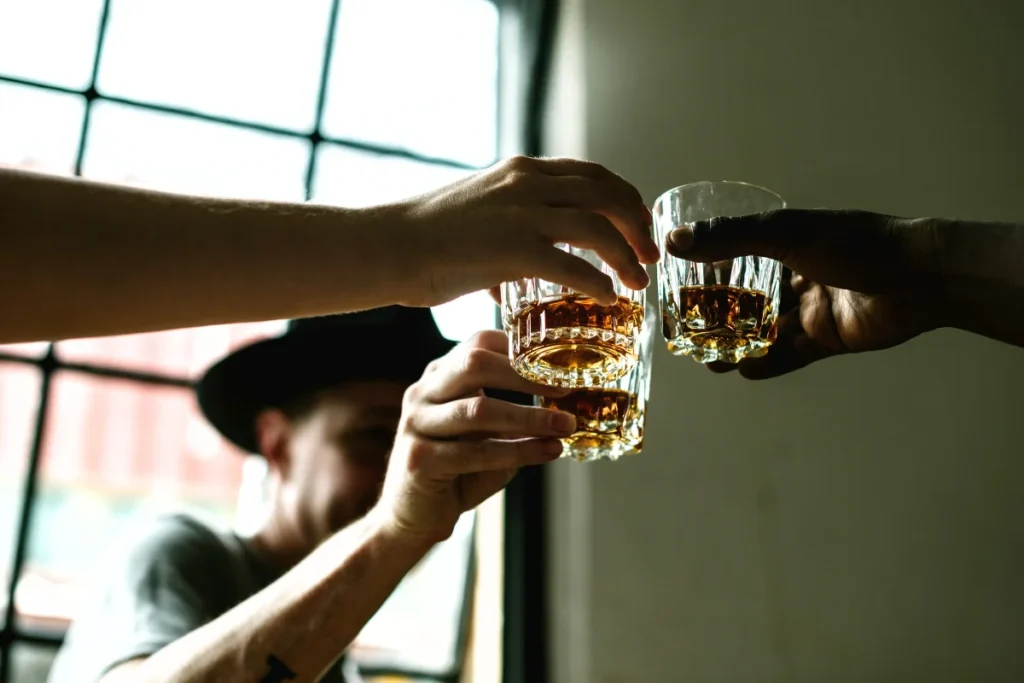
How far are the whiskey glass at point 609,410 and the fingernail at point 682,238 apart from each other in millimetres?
110

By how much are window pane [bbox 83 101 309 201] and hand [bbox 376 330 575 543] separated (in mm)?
1320

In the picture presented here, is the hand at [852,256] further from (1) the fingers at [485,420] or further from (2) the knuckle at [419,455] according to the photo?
(2) the knuckle at [419,455]

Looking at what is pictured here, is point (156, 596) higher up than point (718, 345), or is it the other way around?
point (718, 345)

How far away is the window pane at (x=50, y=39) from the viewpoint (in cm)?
218

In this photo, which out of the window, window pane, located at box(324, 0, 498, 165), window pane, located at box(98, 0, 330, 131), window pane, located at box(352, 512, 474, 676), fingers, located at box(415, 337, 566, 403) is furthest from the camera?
window pane, located at box(324, 0, 498, 165)

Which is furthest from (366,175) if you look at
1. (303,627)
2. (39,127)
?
(303,627)

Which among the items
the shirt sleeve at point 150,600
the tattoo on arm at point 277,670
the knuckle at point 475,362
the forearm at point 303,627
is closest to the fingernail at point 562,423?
the knuckle at point 475,362

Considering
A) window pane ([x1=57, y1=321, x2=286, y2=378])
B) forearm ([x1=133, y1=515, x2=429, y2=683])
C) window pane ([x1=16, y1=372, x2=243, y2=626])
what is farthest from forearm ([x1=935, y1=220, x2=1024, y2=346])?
window pane ([x1=57, y1=321, x2=286, y2=378])

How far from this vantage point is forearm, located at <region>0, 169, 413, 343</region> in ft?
2.14

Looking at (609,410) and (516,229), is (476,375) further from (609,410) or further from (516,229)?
(516,229)

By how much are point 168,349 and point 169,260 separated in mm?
1642

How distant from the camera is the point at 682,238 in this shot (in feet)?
2.83

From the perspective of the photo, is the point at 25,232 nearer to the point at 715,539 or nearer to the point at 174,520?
the point at 174,520

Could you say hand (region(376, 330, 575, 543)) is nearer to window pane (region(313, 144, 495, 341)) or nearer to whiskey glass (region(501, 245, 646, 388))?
whiskey glass (region(501, 245, 646, 388))
